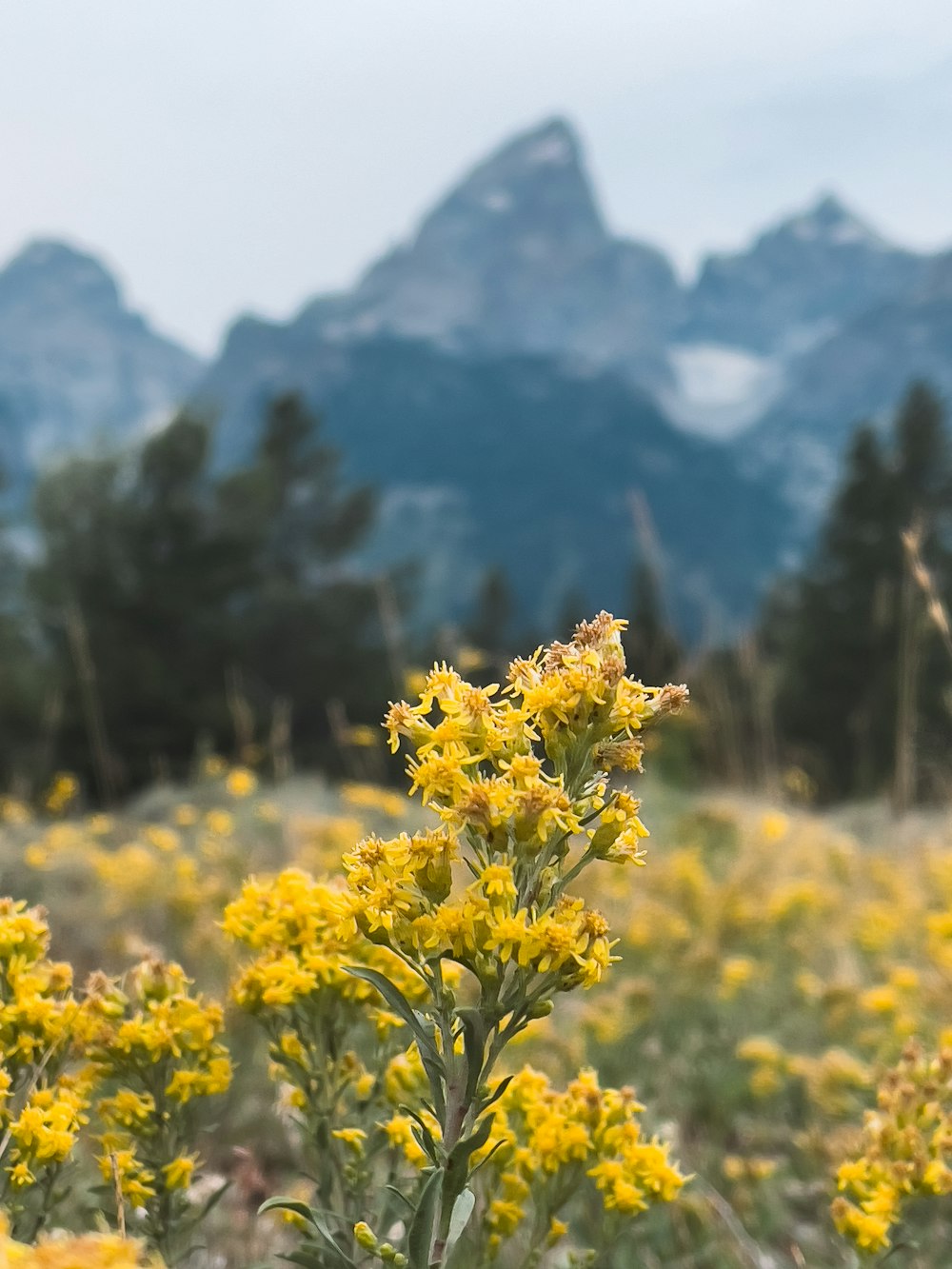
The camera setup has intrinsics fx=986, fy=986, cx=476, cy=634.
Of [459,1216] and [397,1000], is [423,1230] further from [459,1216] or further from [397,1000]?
[397,1000]

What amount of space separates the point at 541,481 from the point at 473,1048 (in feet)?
602

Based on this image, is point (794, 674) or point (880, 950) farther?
point (794, 674)

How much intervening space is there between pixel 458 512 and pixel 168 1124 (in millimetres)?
178869

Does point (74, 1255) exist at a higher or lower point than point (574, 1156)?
higher

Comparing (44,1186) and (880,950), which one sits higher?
(44,1186)

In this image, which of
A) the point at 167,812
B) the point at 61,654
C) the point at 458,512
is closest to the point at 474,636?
the point at 61,654

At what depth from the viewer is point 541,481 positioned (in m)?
182

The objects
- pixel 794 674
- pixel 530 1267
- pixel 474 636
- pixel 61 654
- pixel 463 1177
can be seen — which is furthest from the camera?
pixel 474 636

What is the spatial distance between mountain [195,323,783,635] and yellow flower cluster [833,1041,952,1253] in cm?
15506

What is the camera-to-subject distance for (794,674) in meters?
27.3

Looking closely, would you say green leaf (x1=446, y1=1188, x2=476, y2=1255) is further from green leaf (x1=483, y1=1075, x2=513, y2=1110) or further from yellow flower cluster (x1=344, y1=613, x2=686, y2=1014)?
yellow flower cluster (x1=344, y1=613, x2=686, y2=1014)

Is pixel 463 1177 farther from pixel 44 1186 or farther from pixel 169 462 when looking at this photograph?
pixel 169 462

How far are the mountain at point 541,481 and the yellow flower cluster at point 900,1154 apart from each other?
15506 cm

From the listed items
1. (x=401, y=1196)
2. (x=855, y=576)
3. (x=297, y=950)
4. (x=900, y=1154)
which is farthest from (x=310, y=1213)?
(x=855, y=576)
